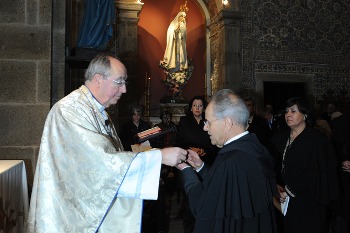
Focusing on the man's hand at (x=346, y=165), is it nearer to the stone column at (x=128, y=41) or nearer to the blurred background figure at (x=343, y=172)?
the blurred background figure at (x=343, y=172)

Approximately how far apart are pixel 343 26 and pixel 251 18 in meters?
2.71

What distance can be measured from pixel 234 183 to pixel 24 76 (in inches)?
102

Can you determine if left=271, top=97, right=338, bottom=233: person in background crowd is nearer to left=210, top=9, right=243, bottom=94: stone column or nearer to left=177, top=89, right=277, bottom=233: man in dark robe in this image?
left=177, top=89, right=277, bottom=233: man in dark robe

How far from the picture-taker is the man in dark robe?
184 centimetres

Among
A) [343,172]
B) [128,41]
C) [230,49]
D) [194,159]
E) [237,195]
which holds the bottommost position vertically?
[343,172]

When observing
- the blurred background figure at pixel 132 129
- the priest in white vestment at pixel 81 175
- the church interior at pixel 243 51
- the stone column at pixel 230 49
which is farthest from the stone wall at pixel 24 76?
the stone column at pixel 230 49

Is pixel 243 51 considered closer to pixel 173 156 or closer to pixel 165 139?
pixel 165 139

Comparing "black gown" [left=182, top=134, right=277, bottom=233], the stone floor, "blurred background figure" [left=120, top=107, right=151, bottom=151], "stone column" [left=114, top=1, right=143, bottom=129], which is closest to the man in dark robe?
"black gown" [left=182, top=134, right=277, bottom=233]

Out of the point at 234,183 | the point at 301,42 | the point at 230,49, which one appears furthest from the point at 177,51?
the point at 234,183

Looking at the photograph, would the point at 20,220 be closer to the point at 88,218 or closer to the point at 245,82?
the point at 88,218

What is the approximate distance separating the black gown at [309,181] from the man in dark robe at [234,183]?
136 centimetres

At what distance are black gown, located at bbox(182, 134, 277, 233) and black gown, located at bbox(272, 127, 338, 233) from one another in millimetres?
1429

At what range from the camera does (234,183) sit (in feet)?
6.09

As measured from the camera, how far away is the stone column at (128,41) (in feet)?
28.9
